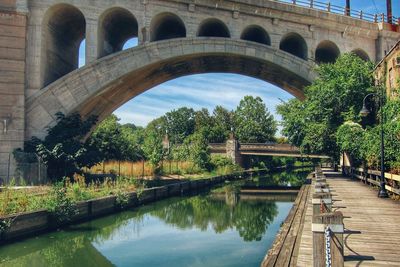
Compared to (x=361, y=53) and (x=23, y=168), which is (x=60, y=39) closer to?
(x=23, y=168)

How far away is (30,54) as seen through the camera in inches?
888

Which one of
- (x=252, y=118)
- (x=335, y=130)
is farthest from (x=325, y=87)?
(x=252, y=118)

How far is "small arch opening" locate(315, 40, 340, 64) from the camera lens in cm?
2952

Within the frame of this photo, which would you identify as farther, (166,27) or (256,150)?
(256,150)

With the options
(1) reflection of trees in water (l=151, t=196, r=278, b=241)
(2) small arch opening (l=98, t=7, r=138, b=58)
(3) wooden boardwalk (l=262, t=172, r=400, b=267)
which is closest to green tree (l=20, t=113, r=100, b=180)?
(1) reflection of trees in water (l=151, t=196, r=278, b=241)

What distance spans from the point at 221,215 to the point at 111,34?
16.4 m

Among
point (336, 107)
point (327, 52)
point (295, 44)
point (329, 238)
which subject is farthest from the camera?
point (327, 52)

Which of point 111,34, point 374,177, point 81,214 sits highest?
point 111,34

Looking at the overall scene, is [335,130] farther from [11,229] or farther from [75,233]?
[11,229]

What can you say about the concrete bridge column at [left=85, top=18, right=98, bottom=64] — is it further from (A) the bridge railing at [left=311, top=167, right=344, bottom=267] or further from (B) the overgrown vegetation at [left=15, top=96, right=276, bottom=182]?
(A) the bridge railing at [left=311, top=167, right=344, bottom=267]

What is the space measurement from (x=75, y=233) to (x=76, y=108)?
37.3 feet

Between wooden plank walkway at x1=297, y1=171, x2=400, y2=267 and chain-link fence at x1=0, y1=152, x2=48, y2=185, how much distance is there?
50.3ft

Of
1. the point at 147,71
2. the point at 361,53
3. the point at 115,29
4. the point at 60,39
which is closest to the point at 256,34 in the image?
the point at 361,53

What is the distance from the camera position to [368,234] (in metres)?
7.80
